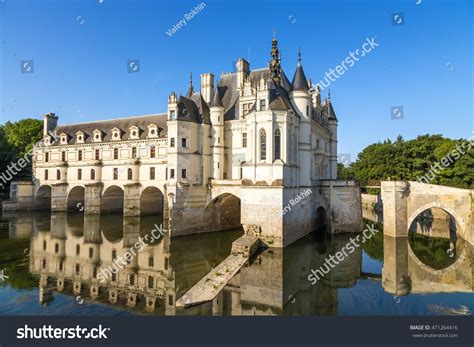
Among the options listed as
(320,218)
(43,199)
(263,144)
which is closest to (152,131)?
(263,144)

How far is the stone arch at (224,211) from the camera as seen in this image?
92.1ft

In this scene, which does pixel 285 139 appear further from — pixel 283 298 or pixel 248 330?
pixel 248 330

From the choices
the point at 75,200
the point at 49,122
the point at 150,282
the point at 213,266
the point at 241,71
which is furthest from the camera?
the point at 49,122

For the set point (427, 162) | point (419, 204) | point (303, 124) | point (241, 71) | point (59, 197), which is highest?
point (241, 71)

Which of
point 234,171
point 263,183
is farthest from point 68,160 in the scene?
point 263,183

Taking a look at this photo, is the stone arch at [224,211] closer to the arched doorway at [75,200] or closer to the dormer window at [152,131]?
the dormer window at [152,131]

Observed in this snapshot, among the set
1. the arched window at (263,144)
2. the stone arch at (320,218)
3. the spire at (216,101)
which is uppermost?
the spire at (216,101)

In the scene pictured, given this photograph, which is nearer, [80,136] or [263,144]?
[263,144]

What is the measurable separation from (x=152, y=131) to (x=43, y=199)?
23052mm

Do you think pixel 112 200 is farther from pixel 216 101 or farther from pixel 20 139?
pixel 20 139

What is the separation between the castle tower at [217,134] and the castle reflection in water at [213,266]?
6.66m

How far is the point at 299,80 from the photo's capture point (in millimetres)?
25391

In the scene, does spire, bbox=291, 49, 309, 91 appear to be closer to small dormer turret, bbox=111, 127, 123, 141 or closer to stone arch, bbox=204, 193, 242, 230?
stone arch, bbox=204, 193, 242, 230

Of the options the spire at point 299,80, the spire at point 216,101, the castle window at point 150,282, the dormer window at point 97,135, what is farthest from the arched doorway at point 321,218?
the dormer window at point 97,135
